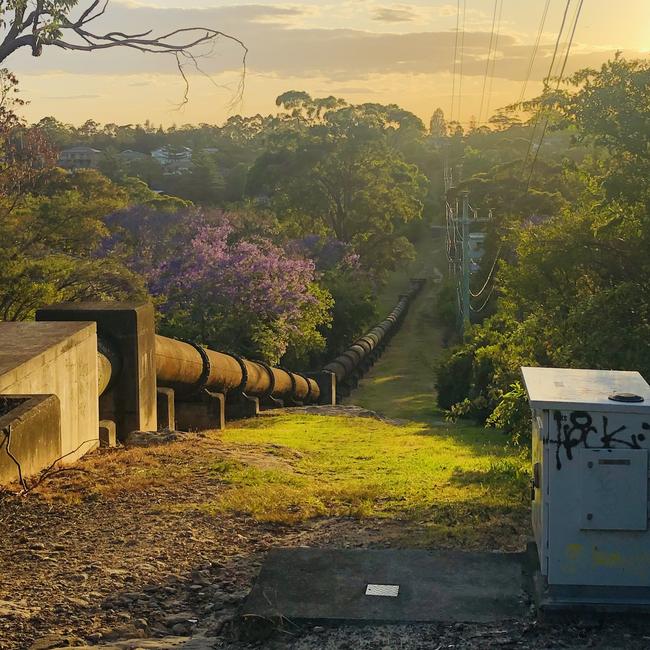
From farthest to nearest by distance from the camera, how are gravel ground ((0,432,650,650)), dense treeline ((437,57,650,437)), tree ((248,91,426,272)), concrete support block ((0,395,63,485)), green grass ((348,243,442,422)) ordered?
tree ((248,91,426,272))
green grass ((348,243,442,422))
dense treeline ((437,57,650,437))
concrete support block ((0,395,63,485))
gravel ground ((0,432,650,650))

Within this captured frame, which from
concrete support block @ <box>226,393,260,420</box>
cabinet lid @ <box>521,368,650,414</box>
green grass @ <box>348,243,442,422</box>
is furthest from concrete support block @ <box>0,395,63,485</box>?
green grass @ <box>348,243,442,422</box>

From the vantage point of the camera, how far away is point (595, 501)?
16.8ft

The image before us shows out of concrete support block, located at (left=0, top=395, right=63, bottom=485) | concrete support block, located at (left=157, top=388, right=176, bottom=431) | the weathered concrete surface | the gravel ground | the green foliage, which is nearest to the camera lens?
the gravel ground

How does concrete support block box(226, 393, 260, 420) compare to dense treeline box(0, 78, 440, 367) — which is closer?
concrete support block box(226, 393, 260, 420)

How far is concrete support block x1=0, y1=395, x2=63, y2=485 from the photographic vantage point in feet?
24.8

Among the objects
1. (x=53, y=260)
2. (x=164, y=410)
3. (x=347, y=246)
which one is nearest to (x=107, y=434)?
(x=164, y=410)

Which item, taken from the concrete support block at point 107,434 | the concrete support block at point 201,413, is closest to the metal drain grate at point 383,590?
the concrete support block at point 107,434

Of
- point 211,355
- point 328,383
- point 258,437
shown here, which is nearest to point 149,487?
point 258,437

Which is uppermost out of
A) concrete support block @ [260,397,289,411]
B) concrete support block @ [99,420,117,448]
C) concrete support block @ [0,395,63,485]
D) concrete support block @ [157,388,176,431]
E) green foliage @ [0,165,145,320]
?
green foliage @ [0,165,145,320]

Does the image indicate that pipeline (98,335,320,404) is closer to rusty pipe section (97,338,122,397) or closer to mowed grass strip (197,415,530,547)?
rusty pipe section (97,338,122,397)

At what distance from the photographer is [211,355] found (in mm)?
16922

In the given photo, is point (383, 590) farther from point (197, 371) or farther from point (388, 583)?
point (197, 371)

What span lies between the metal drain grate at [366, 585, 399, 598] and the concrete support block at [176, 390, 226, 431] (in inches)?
424

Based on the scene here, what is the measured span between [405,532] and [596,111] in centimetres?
739
